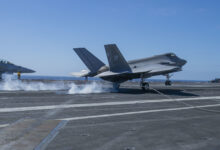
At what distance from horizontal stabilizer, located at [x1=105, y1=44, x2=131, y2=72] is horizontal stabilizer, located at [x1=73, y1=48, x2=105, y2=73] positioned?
6.71 ft

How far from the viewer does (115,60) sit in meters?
26.2

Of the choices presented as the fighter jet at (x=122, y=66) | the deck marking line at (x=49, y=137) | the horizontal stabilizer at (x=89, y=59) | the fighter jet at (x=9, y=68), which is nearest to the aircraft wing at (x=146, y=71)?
the fighter jet at (x=122, y=66)

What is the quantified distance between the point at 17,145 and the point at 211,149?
481 centimetres

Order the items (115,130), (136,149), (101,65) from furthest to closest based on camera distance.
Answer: (101,65), (115,130), (136,149)

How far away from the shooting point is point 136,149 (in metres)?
5.41

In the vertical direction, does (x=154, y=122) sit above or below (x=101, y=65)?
below

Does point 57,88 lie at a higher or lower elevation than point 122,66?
lower

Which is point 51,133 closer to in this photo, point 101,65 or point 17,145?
point 17,145

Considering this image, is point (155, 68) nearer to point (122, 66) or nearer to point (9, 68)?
point (122, 66)

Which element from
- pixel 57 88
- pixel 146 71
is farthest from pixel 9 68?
pixel 146 71

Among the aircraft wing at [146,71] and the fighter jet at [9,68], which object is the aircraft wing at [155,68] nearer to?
the aircraft wing at [146,71]

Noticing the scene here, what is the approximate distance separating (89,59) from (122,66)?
4085 millimetres

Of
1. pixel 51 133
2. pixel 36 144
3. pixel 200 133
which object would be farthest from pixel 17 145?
pixel 200 133

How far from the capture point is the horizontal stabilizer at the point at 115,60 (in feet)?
84.1
